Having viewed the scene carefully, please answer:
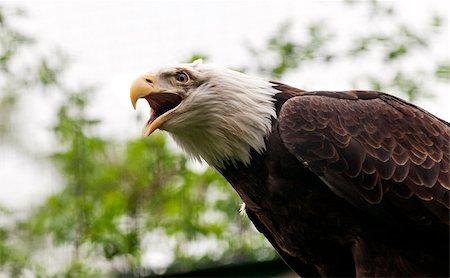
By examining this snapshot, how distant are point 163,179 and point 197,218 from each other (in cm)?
46

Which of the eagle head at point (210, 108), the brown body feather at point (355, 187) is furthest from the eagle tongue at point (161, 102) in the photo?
the brown body feather at point (355, 187)

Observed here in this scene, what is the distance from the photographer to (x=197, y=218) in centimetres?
859

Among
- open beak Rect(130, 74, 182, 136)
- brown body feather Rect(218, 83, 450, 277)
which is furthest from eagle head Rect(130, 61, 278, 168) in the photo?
brown body feather Rect(218, 83, 450, 277)

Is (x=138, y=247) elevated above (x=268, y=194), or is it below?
below

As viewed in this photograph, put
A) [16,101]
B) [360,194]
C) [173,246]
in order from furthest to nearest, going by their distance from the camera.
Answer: [16,101]
[173,246]
[360,194]

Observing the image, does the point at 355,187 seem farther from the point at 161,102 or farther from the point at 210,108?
the point at 161,102

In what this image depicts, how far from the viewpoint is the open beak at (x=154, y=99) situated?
17.7 ft

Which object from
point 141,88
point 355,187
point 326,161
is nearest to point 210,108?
point 141,88

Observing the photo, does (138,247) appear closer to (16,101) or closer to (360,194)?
(16,101)

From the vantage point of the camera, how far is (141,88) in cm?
542

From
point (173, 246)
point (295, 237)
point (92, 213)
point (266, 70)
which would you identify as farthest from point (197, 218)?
point (295, 237)

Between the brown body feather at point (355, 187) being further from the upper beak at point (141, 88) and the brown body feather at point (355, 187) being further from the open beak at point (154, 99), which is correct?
the upper beak at point (141, 88)

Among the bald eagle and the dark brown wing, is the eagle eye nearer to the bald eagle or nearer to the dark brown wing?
the bald eagle

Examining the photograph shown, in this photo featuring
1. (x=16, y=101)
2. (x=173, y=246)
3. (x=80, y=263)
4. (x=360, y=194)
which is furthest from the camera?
(x=16, y=101)
